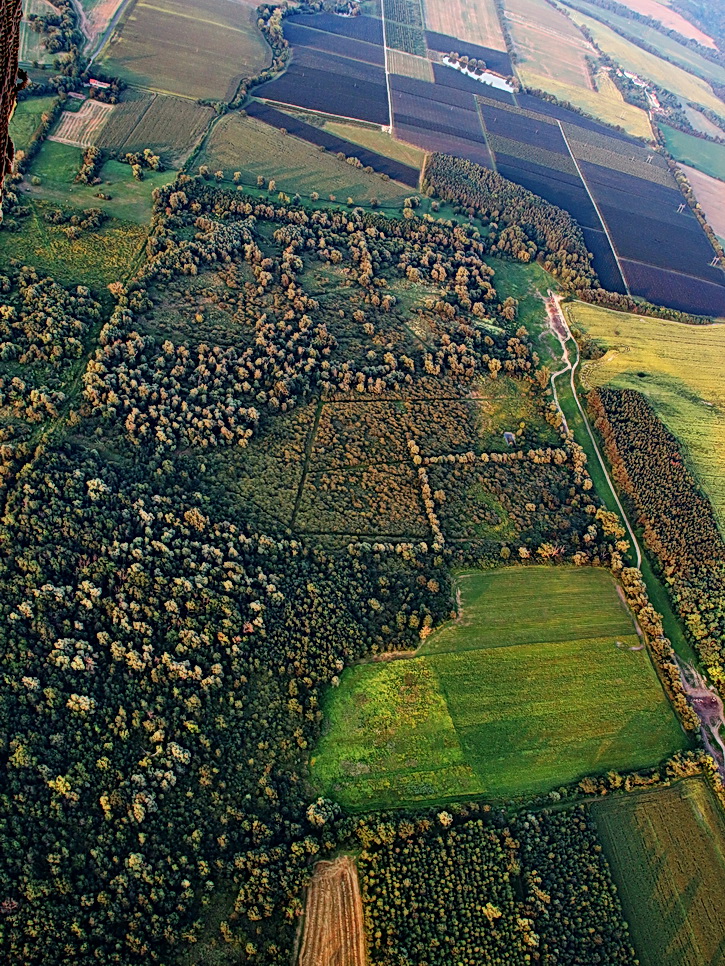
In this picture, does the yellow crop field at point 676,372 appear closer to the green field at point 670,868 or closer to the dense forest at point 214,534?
the dense forest at point 214,534

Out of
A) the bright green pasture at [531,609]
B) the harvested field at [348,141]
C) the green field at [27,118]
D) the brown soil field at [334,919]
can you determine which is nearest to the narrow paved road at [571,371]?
the bright green pasture at [531,609]

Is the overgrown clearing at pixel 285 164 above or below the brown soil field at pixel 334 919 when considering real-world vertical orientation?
above

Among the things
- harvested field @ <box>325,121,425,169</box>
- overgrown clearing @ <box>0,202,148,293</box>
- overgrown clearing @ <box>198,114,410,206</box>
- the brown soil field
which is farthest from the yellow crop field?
overgrown clearing @ <box>0,202,148,293</box>

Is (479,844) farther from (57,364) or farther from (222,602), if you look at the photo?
(57,364)

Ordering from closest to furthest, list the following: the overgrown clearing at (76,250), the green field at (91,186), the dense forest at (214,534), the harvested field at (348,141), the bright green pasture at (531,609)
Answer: the dense forest at (214,534) → the bright green pasture at (531,609) → the overgrown clearing at (76,250) → the green field at (91,186) → the harvested field at (348,141)

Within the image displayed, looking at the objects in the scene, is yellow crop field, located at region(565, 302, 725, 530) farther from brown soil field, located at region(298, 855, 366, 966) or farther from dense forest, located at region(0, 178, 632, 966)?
brown soil field, located at region(298, 855, 366, 966)

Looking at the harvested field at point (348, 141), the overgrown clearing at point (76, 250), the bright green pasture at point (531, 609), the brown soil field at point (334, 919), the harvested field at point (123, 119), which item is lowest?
the overgrown clearing at point (76, 250)

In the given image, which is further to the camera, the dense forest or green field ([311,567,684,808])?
green field ([311,567,684,808])

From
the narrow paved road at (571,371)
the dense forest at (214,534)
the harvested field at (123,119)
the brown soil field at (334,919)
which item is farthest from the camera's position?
the harvested field at (123,119)
